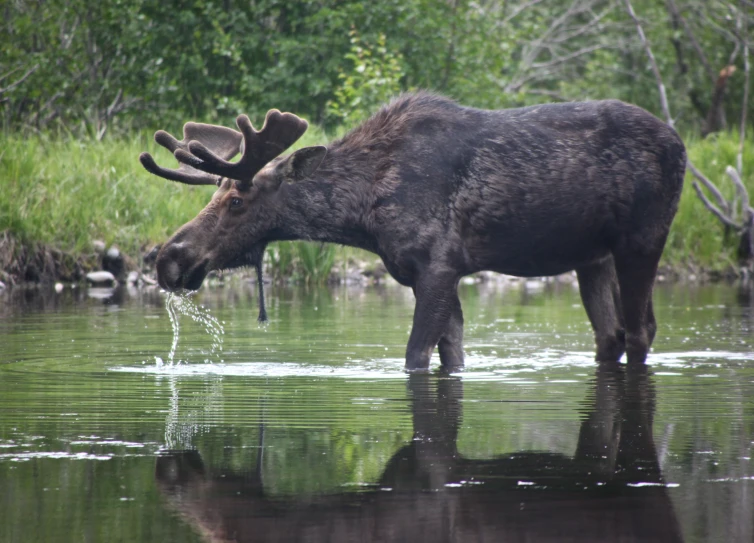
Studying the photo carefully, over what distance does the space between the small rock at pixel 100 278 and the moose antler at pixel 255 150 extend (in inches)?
348

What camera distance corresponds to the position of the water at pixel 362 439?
12.9 ft

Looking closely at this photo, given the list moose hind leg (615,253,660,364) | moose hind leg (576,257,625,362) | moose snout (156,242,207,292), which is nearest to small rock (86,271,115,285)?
moose snout (156,242,207,292)

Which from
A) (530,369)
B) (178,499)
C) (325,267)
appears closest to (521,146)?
(530,369)

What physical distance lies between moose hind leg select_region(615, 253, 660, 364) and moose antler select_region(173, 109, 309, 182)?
93.2 inches

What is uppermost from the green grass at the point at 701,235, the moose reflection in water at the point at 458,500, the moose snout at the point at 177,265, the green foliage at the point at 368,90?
the green foliage at the point at 368,90

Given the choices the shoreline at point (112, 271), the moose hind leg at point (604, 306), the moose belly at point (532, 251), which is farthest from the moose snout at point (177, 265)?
the shoreline at point (112, 271)

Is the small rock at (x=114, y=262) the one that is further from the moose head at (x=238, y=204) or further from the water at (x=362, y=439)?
the moose head at (x=238, y=204)

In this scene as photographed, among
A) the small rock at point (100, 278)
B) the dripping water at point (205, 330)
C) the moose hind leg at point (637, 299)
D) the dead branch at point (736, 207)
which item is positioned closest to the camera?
the moose hind leg at point (637, 299)

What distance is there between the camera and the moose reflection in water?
3789 millimetres

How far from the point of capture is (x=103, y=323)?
36.8 feet

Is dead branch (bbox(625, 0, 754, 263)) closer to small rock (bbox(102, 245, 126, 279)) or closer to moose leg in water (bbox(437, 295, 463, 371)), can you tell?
small rock (bbox(102, 245, 126, 279))

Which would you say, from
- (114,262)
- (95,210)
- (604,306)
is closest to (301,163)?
(604,306)

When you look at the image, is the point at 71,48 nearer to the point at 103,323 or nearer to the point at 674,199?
the point at 103,323

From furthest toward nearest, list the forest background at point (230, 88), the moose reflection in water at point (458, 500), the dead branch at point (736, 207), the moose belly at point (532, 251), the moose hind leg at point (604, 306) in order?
the dead branch at point (736, 207) → the forest background at point (230, 88) → the moose hind leg at point (604, 306) → the moose belly at point (532, 251) → the moose reflection in water at point (458, 500)
